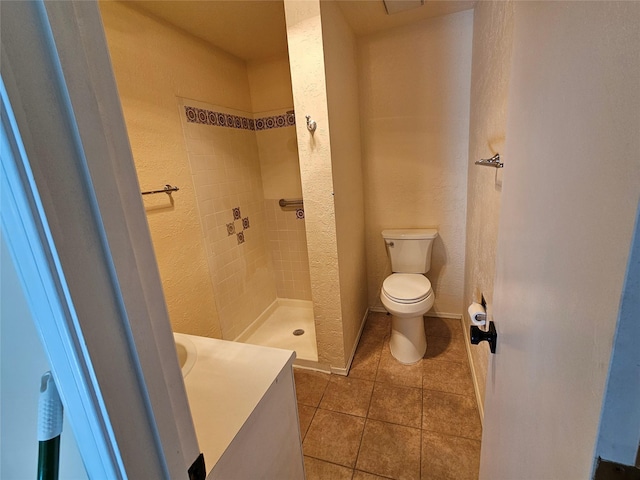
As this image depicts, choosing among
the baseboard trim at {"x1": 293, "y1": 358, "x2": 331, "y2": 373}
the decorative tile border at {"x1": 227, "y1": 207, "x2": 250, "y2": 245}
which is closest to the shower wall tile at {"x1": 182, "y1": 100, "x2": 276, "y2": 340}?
the decorative tile border at {"x1": 227, "y1": 207, "x2": 250, "y2": 245}

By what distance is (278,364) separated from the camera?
34.7 inches

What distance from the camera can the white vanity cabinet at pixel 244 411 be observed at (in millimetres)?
664

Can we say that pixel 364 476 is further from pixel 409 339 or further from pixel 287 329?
pixel 287 329

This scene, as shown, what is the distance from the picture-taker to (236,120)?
7.53 feet

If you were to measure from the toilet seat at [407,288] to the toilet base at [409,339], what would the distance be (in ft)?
0.57

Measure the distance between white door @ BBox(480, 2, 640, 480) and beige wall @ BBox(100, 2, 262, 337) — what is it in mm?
1609

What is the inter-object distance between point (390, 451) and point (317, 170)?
152 cm

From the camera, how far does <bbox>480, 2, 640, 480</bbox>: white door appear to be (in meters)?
0.29

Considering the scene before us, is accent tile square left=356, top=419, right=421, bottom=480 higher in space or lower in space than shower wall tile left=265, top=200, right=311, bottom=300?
lower

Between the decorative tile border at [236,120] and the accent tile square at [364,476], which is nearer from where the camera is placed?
the accent tile square at [364,476]

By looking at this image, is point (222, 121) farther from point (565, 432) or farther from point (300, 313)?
point (565, 432)

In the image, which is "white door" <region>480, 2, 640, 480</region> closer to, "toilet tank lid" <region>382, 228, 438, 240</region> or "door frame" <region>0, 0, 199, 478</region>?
"door frame" <region>0, 0, 199, 478</region>

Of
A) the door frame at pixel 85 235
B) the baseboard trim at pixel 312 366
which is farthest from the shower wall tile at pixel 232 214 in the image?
the door frame at pixel 85 235

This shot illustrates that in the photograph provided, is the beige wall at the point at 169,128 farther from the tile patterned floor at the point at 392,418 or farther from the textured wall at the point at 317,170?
the tile patterned floor at the point at 392,418
